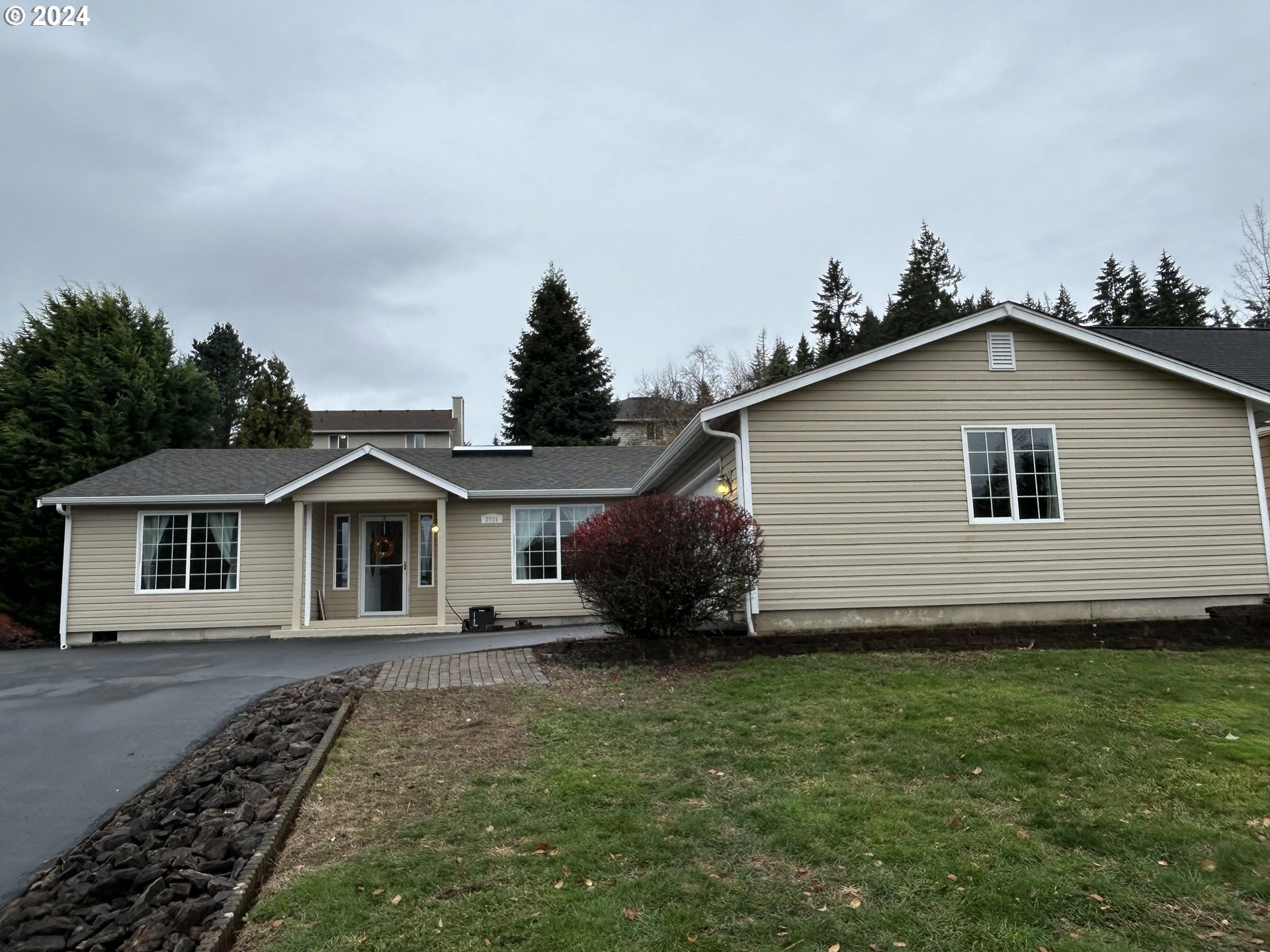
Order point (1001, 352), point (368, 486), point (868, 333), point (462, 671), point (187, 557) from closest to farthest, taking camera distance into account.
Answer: point (462, 671) → point (1001, 352) → point (368, 486) → point (187, 557) → point (868, 333)

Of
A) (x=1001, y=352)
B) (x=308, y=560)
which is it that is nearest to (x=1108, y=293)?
(x=1001, y=352)

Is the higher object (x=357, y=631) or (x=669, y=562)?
(x=669, y=562)

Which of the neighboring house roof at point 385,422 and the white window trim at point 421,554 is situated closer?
the white window trim at point 421,554

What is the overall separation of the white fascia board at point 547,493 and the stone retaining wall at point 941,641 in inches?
269

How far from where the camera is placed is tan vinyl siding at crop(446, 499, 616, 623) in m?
16.5

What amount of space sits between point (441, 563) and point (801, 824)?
40.2 ft

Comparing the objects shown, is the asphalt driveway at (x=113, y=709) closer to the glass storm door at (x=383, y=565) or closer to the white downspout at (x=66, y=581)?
the white downspout at (x=66, y=581)

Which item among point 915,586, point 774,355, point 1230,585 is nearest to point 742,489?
point 915,586

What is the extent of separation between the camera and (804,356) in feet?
153

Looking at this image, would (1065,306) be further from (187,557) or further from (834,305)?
(187,557)

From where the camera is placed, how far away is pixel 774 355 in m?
42.4

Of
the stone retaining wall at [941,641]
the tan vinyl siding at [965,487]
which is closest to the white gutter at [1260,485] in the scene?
the tan vinyl siding at [965,487]

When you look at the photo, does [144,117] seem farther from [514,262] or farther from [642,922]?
[642,922]

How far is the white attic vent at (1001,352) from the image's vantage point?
11.2 m
